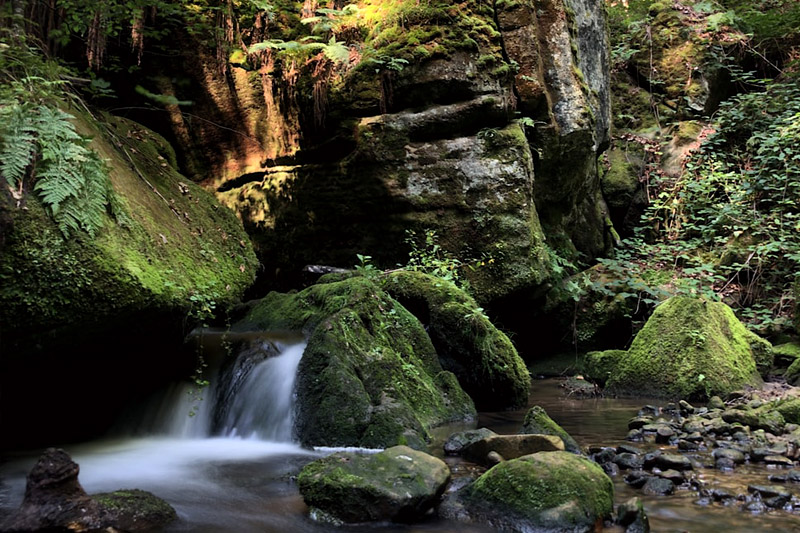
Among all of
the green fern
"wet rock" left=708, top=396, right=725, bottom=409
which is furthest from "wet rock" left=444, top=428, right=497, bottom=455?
"wet rock" left=708, top=396, right=725, bottom=409

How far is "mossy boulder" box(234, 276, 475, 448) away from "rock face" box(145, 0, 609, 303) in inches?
104

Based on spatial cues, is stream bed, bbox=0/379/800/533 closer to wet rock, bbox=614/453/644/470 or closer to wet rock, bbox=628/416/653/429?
wet rock, bbox=628/416/653/429

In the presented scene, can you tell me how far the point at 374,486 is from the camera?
324 centimetres

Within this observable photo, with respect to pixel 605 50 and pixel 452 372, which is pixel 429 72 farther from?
pixel 605 50

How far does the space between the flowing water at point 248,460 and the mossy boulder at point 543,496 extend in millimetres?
219

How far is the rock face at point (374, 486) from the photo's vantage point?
126 inches

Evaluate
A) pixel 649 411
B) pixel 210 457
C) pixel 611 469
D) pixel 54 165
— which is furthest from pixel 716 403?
pixel 54 165

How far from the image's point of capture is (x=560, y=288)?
10609 mm

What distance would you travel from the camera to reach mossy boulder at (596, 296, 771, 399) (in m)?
7.33

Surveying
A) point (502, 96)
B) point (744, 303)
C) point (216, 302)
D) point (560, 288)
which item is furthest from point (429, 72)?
point (744, 303)

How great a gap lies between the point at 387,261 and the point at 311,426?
476cm

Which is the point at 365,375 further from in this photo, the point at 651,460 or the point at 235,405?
the point at 651,460

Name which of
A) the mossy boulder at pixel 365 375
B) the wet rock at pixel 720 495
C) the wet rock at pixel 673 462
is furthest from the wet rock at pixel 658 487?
the mossy boulder at pixel 365 375

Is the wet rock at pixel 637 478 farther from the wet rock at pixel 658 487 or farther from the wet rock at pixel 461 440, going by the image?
the wet rock at pixel 461 440
